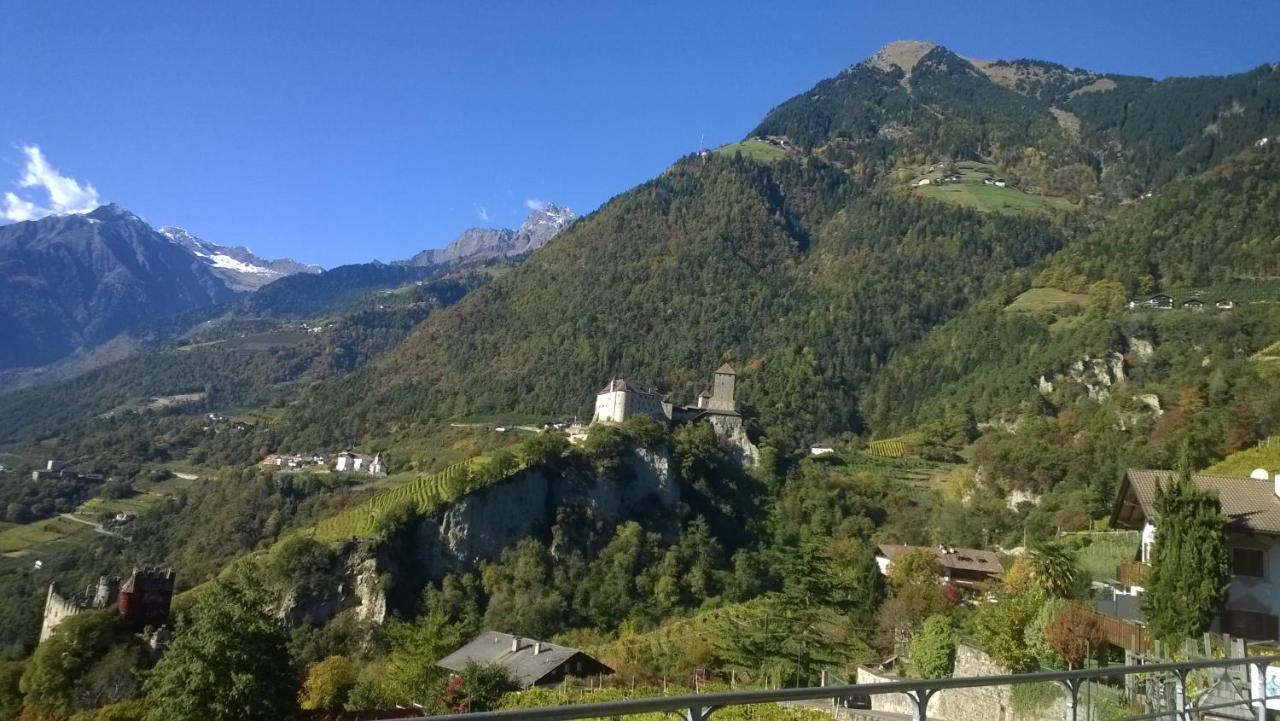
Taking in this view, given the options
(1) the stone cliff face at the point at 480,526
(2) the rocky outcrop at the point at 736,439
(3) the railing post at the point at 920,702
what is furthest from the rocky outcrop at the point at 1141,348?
(3) the railing post at the point at 920,702

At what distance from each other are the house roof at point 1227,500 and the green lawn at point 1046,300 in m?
88.3

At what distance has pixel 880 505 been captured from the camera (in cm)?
7456

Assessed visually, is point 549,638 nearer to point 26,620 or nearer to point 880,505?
point 880,505

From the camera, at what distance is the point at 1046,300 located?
10888cm

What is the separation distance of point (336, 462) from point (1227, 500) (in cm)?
8770

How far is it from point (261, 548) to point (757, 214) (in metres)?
118

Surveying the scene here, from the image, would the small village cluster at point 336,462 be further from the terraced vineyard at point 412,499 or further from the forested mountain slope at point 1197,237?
the forested mountain slope at point 1197,237

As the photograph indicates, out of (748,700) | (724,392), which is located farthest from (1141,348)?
(748,700)

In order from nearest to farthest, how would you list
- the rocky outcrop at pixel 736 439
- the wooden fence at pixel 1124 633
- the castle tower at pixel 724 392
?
the wooden fence at pixel 1124 633
the rocky outcrop at pixel 736 439
the castle tower at pixel 724 392

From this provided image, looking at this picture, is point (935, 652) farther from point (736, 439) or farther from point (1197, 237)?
point (1197, 237)

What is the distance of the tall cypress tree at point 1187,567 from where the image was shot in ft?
55.0

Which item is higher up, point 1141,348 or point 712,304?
point 712,304

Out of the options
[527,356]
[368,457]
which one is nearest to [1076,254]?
[527,356]

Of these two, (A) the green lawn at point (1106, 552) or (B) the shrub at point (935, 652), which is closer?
(B) the shrub at point (935, 652)
